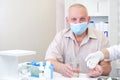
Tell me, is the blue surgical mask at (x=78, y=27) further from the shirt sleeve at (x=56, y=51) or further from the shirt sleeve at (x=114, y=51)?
the shirt sleeve at (x=114, y=51)

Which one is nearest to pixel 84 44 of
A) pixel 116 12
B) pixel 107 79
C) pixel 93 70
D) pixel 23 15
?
pixel 93 70

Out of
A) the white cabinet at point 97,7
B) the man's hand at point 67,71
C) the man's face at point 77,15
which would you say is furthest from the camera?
→ the white cabinet at point 97,7

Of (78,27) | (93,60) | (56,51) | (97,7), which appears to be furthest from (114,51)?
(97,7)

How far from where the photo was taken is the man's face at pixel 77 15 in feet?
5.95

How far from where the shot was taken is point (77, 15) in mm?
1808

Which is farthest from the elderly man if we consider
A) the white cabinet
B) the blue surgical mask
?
the white cabinet

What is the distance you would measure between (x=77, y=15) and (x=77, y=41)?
0.81 ft

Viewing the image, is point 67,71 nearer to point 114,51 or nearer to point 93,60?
point 93,60

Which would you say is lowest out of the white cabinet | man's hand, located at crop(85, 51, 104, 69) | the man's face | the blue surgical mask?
man's hand, located at crop(85, 51, 104, 69)

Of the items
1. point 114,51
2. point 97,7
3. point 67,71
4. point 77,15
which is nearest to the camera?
point 67,71

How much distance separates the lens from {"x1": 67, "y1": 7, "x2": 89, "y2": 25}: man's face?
181 centimetres

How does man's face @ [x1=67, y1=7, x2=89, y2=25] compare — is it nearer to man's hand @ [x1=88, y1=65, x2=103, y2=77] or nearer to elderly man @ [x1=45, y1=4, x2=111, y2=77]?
elderly man @ [x1=45, y1=4, x2=111, y2=77]

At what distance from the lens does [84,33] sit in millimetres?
1934

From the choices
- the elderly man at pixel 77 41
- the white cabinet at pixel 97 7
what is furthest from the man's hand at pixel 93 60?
the white cabinet at pixel 97 7
